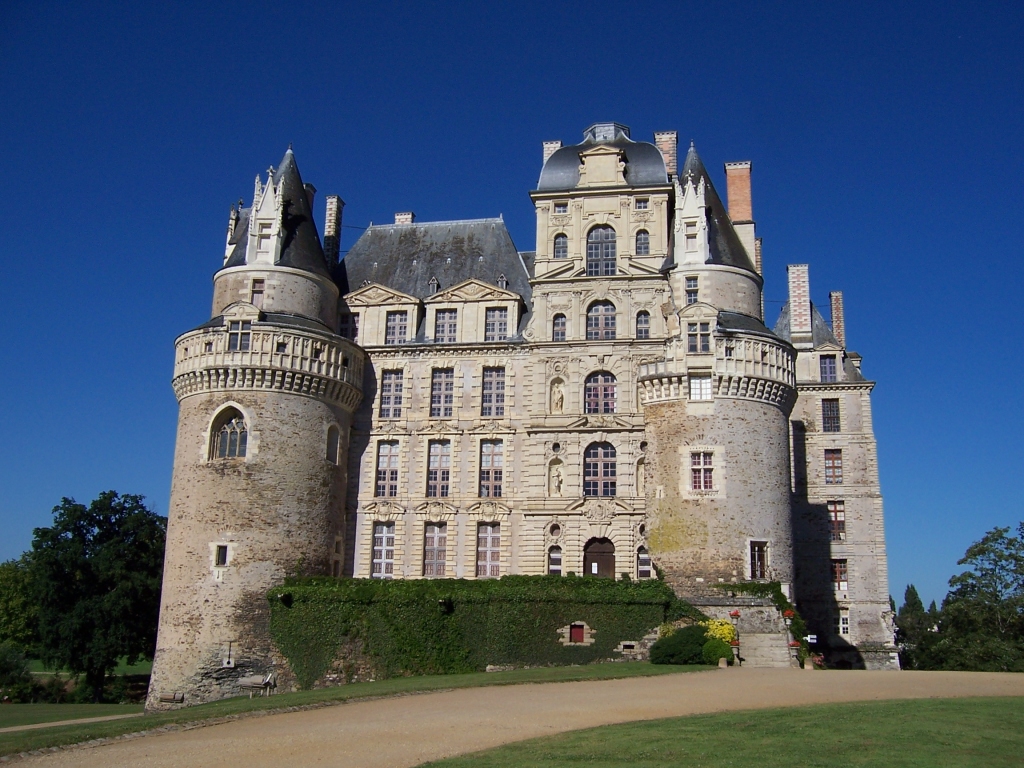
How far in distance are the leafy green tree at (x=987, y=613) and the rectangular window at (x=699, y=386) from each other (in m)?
20.0

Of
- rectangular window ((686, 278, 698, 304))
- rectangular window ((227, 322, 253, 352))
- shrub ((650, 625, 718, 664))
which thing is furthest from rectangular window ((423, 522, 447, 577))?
rectangular window ((686, 278, 698, 304))

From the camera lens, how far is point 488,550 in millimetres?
36156

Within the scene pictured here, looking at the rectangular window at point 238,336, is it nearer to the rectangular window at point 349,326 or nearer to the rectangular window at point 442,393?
the rectangular window at point 349,326

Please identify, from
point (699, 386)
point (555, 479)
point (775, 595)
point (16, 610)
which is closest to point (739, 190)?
point (699, 386)

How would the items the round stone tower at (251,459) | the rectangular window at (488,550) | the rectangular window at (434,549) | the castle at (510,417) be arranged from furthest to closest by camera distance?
the rectangular window at (434,549)
the rectangular window at (488,550)
the castle at (510,417)
the round stone tower at (251,459)

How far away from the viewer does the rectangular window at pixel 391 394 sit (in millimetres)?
38344

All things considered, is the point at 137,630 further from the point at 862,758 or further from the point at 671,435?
the point at 862,758

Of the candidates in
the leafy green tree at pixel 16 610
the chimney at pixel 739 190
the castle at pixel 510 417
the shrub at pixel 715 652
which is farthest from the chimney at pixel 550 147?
the leafy green tree at pixel 16 610

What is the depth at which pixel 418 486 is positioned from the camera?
37.2 meters

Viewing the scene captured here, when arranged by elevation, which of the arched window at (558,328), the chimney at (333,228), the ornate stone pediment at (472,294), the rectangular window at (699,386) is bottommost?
the rectangular window at (699,386)

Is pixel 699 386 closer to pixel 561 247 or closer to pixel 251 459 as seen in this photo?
pixel 561 247

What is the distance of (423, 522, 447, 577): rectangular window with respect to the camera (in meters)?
36.3

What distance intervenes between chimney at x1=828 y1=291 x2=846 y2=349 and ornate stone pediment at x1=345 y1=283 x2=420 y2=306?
19.3 metres

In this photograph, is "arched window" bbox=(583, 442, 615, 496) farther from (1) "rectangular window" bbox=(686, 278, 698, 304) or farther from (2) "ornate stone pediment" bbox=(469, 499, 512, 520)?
(1) "rectangular window" bbox=(686, 278, 698, 304)
